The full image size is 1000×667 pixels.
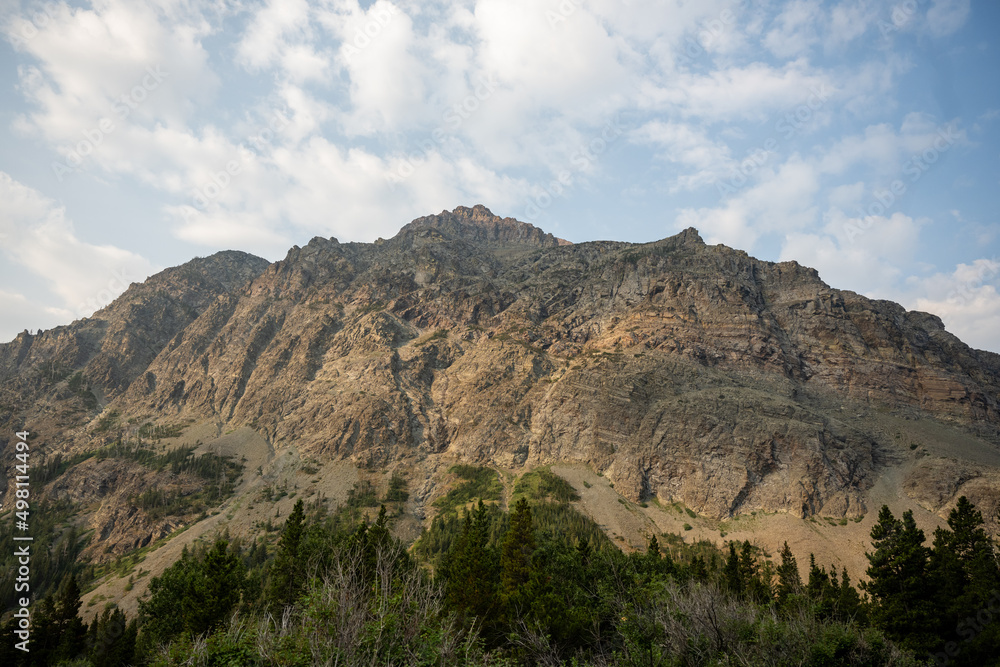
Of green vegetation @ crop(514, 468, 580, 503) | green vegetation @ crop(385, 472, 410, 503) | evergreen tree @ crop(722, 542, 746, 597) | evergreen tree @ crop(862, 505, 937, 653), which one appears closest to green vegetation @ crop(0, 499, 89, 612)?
green vegetation @ crop(385, 472, 410, 503)

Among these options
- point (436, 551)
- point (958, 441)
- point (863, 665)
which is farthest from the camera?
point (958, 441)

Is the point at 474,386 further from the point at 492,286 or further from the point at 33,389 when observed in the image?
the point at 33,389

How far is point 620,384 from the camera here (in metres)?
134

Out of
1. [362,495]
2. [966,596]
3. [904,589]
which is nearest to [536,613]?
[904,589]

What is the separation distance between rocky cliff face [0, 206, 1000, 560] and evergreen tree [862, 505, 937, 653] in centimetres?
6534

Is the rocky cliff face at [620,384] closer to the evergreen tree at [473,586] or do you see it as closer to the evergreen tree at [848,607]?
the evergreen tree at [848,607]

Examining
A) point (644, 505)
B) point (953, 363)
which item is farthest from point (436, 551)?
point (953, 363)

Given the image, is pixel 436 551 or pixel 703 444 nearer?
pixel 436 551

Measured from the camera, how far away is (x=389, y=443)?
138375 millimetres

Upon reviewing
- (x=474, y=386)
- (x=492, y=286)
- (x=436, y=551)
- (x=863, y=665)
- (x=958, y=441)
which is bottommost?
(x=436, y=551)

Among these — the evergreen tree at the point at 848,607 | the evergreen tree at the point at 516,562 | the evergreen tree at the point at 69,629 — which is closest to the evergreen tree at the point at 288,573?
the evergreen tree at the point at 69,629

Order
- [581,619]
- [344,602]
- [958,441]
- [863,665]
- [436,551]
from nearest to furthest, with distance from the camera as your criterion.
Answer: [344,602] → [863,665] → [581,619] → [436,551] → [958,441]

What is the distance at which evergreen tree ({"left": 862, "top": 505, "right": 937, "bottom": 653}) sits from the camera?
33.2 m

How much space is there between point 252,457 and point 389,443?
46.7 meters
